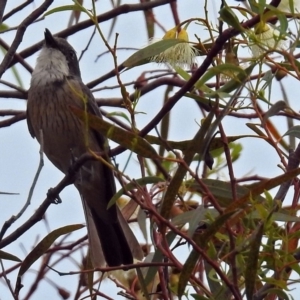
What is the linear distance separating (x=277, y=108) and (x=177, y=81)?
1.46 metres

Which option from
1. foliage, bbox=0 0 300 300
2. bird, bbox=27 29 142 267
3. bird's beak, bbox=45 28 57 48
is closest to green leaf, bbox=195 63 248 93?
foliage, bbox=0 0 300 300

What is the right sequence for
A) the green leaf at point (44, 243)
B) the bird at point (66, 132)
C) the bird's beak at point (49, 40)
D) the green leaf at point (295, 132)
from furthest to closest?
1. the bird's beak at point (49, 40)
2. the bird at point (66, 132)
3. the green leaf at point (44, 243)
4. the green leaf at point (295, 132)

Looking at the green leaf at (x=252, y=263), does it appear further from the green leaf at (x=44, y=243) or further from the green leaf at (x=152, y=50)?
the green leaf at (x=44, y=243)

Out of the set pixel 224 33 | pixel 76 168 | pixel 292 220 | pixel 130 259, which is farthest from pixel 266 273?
pixel 130 259

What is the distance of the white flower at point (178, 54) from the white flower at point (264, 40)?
268 mm

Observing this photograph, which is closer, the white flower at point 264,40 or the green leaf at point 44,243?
the white flower at point 264,40

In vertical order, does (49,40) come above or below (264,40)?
above

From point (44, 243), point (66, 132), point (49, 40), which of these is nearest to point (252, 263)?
point (44, 243)

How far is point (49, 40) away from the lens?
3.74 metres

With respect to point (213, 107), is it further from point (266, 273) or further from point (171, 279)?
point (171, 279)

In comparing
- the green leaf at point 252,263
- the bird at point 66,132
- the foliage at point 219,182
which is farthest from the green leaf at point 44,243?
the bird at point 66,132

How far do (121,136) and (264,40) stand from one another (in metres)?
0.39

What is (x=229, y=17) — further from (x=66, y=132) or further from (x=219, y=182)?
(x=66, y=132)

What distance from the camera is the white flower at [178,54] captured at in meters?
1.93
